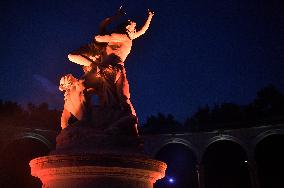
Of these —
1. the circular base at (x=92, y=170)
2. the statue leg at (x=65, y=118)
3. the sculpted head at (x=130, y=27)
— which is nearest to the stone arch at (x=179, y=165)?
the sculpted head at (x=130, y=27)

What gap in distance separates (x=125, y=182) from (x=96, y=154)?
0.72 m

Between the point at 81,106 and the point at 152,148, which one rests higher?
the point at 152,148

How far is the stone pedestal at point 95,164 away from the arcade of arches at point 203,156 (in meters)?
24.2

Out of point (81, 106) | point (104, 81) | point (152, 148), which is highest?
point (152, 148)

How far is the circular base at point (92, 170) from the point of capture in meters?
5.49

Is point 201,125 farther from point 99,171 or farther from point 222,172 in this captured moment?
point 99,171

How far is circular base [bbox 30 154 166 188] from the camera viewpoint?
549 cm

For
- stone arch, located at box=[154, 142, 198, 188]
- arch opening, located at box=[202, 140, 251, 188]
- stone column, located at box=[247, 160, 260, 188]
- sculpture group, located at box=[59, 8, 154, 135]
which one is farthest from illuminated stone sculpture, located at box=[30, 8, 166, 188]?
stone arch, located at box=[154, 142, 198, 188]

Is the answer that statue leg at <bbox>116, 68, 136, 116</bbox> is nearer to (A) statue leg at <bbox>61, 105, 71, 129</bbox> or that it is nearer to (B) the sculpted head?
(B) the sculpted head

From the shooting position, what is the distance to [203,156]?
3175cm

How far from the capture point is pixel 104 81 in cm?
709

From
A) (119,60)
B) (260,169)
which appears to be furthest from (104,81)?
(260,169)

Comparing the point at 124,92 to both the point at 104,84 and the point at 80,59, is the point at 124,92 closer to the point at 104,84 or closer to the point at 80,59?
the point at 104,84

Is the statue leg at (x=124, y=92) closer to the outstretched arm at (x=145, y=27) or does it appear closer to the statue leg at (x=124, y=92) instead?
the statue leg at (x=124, y=92)
